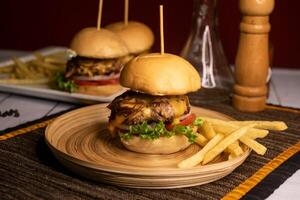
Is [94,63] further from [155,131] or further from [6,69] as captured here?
[155,131]

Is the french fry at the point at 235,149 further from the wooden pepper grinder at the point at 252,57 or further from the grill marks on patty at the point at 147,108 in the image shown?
the wooden pepper grinder at the point at 252,57

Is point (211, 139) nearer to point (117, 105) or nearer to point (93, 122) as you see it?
point (117, 105)

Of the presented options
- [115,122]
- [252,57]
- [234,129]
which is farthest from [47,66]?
[234,129]

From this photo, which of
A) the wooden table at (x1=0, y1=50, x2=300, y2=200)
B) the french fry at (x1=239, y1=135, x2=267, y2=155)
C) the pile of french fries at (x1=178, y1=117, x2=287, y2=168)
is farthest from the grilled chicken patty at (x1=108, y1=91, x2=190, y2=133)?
the wooden table at (x1=0, y1=50, x2=300, y2=200)

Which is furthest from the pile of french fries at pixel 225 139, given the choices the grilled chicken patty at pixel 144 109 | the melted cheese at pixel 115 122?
the melted cheese at pixel 115 122

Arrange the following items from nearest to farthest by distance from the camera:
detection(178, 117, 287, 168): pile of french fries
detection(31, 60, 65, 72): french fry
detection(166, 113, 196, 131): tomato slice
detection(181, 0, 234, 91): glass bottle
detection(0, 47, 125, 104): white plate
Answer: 1. detection(178, 117, 287, 168): pile of french fries
2. detection(166, 113, 196, 131): tomato slice
3. detection(0, 47, 125, 104): white plate
4. detection(181, 0, 234, 91): glass bottle
5. detection(31, 60, 65, 72): french fry

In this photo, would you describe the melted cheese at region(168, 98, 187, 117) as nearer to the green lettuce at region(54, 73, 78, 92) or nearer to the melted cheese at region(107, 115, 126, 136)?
the melted cheese at region(107, 115, 126, 136)
